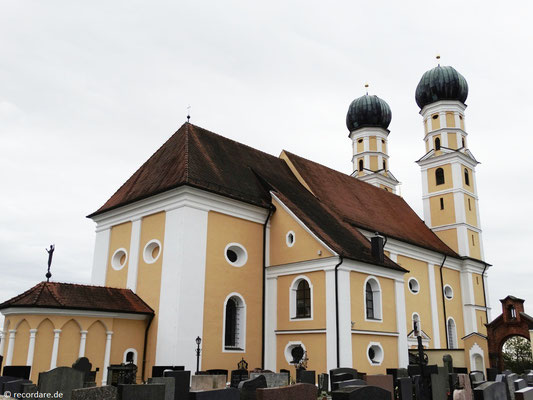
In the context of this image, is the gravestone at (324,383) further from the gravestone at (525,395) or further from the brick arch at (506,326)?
the brick arch at (506,326)

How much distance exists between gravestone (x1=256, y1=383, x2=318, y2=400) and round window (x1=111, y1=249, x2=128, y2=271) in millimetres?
13201

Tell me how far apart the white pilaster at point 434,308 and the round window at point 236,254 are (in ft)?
40.3

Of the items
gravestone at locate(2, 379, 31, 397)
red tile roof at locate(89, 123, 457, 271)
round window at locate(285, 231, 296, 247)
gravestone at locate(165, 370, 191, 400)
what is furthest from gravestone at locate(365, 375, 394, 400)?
gravestone at locate(2, 379, 31, 397)

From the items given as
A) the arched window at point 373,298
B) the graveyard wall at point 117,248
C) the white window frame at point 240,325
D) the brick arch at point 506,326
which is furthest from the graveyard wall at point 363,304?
the brick arch at point 506,326

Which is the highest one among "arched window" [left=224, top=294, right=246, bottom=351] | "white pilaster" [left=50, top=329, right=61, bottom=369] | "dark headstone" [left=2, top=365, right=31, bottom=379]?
"arched window" [left=224, top=294, right=246, bottom=351]

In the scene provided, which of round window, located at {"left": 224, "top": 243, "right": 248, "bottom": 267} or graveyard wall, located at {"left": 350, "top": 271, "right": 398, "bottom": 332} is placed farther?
round window, located at {"left": 224, "top": 243, "right": 248, "bottom": 267}

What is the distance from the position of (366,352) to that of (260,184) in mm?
7606

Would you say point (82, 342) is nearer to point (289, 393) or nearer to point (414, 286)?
point (289, 393)

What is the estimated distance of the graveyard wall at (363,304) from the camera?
17578 mm

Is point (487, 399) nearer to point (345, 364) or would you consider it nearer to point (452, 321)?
point (345, 364)

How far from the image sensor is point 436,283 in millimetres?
27172

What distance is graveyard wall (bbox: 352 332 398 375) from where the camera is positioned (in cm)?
1706

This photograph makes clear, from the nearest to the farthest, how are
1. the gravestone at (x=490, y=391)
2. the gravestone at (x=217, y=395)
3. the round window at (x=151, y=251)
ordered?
the gravestone at (x=217, y=395) < the gravestone at (x=490, y=391) < the round window at (x=151, y=251)

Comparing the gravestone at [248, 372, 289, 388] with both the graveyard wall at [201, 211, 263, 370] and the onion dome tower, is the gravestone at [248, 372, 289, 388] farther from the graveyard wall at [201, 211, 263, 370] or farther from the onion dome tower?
the onion dome tower
